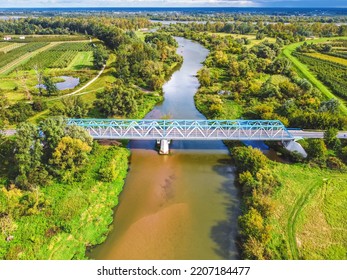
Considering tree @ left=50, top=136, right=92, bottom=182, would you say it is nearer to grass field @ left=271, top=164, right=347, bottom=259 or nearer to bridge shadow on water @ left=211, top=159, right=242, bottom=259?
bridge shadow on water @ left=211, top=159, right=242, bottom=259

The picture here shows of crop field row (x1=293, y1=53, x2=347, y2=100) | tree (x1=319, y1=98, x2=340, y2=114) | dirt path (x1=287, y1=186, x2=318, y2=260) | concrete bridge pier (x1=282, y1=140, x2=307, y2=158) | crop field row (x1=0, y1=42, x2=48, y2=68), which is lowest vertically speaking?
crop field row (x1=0, y1=42, x2=48, y2=68)

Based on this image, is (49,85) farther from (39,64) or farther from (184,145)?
(184,145)

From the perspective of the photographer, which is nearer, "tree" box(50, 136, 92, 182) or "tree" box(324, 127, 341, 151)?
"tree" box(50, 136, 92, 182)

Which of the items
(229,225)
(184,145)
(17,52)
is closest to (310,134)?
(184,145)

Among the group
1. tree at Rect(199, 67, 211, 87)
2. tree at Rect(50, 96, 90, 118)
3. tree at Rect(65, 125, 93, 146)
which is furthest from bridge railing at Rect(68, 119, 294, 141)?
tree at Rect(199, 67, 211, 87)

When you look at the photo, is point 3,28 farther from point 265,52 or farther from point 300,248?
point 300,248

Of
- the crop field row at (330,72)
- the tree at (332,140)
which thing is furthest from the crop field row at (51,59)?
the tree at (332,140)
